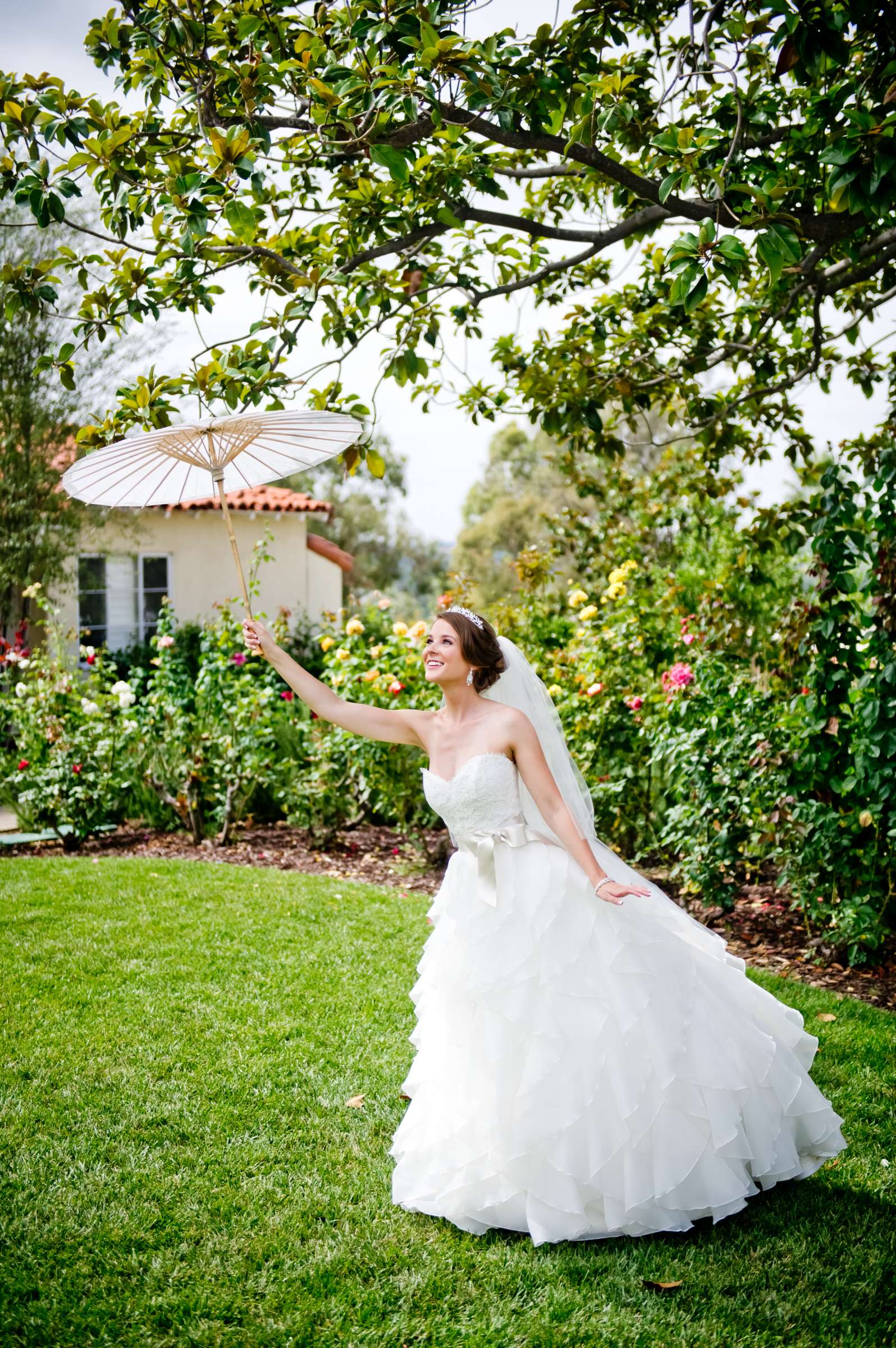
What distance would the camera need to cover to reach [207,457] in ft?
12.0

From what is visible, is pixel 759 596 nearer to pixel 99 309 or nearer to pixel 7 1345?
pixel 99 309

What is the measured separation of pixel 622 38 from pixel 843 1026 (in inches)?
175

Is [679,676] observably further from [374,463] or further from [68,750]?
[68,750]

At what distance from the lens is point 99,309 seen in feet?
15.3

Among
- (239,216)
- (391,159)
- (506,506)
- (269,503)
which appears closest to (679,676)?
(391,159)

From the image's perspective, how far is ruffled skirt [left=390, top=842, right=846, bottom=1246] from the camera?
2.96 m

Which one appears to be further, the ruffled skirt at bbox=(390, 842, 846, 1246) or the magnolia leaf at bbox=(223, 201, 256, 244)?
the magnolia leaf at bbox=(223, 201, 256, 244)

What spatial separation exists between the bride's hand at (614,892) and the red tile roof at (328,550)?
15.1 metres

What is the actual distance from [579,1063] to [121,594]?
13181 mm

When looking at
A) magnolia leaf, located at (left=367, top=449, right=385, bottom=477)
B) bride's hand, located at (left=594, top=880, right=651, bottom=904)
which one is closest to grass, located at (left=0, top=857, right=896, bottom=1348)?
bride's hand, located at (left=594, top=880, right=651, bottom=904)

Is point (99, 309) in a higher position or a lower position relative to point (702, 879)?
higher

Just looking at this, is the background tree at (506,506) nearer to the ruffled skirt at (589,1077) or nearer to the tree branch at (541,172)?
the tree branch at (541,172)

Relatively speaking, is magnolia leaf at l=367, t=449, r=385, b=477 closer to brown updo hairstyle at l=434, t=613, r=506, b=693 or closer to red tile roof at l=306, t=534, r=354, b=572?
brown updo hairstyle at l=434, t=613, r=506, b=693

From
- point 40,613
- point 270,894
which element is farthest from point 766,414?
point 40,613
